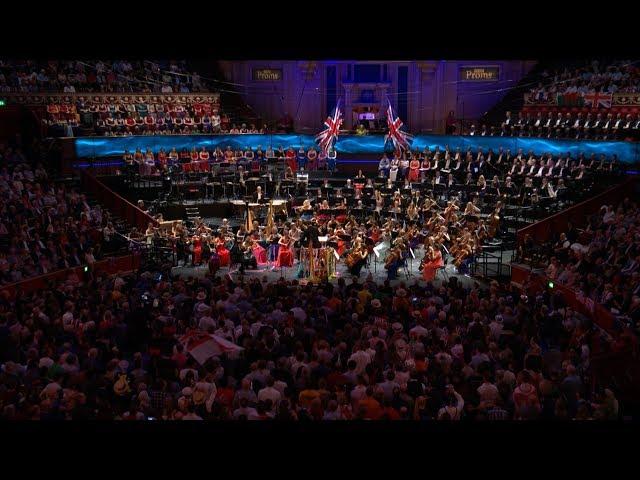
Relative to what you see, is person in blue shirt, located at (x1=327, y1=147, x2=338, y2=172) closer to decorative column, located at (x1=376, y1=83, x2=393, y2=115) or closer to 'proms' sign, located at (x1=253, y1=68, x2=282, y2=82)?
decorative column, located at (x1=376, y1=83, x2=393, y2=115)

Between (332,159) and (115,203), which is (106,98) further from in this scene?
(332,159)

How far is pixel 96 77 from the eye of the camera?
100ft

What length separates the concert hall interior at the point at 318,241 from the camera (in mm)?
9109

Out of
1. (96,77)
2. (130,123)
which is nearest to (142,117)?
(130,123)

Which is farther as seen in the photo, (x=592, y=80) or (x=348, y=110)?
(x=348, y=110)

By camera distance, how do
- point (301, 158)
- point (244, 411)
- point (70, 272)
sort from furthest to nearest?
point (301, 158)
point (70, 272)
point (244, 411)

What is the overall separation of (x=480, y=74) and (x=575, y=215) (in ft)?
50.2

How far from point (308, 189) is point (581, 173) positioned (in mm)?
9411

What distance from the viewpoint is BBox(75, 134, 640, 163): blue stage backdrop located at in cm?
2448

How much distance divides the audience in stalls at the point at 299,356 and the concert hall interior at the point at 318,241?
4 centimetres

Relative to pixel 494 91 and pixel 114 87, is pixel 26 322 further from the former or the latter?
pixel 494 91

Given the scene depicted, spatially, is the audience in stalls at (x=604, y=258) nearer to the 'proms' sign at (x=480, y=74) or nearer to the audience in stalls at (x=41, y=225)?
the audience in stalls at (x=41, y=225)

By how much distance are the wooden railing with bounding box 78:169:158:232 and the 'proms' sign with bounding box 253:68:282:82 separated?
40.7 feet

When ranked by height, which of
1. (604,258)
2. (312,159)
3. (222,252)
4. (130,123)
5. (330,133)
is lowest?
(222,252)
